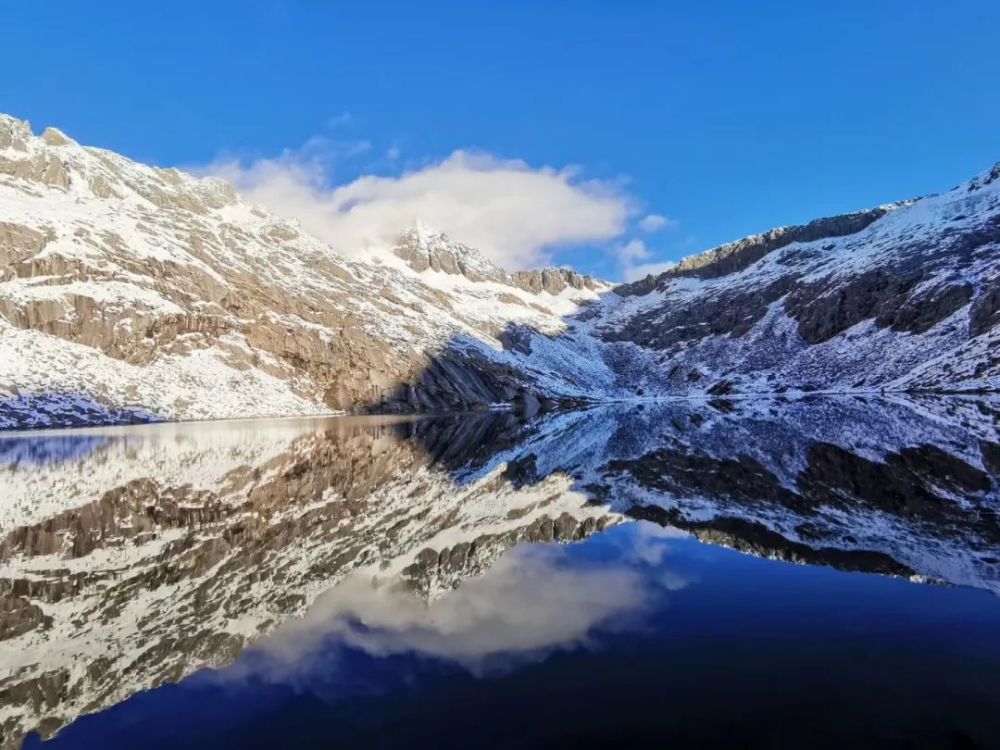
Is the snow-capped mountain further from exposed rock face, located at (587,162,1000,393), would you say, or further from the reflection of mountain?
the reflection of mountain

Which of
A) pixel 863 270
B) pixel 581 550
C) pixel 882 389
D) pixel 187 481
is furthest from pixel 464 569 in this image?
pixel 863 270

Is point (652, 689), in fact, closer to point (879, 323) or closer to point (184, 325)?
point (184, 325)

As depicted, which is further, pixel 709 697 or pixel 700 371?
pixel 700 371

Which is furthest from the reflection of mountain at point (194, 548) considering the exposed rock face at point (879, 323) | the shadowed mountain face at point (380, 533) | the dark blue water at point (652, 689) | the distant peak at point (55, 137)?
the distant peak at point (55, 137)

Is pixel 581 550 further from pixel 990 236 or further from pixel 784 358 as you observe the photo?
pixel 990 236

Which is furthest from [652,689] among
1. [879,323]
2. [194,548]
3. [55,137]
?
[55,137]

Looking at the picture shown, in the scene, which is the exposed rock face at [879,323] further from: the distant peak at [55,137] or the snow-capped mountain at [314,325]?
the distant peak at [55,137]
